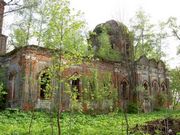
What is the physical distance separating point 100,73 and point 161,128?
11.5m

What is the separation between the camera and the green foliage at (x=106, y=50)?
29123mm

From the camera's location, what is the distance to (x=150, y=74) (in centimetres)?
3031

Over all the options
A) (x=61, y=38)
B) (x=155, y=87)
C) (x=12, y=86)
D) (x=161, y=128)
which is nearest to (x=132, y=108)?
(x=155, y=87)

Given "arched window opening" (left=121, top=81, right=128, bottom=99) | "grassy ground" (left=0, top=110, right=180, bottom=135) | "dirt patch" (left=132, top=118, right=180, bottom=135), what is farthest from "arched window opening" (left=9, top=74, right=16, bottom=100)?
"dirt patch" (left=132, top=118, right=180, bottom=135)

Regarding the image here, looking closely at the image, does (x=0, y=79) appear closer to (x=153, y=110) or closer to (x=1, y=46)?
(x=1, y=46)

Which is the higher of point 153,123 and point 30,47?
point 30,47

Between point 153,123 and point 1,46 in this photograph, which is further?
point 1,46

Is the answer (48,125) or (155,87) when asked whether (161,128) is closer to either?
(48,125)

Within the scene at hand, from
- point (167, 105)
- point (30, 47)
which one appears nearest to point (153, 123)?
point (30, 47)

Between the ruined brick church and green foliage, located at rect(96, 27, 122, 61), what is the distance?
0.58 meters

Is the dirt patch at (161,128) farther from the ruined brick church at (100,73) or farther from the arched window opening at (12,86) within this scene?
the arched window opening at (12,86)

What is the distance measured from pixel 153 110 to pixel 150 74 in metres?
3.64

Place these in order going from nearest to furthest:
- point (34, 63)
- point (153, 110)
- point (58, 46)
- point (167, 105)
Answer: point (58, 46) < point (34, 63) < point (153, 110) < point (167, 105)

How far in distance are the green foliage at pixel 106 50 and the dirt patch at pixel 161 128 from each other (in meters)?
11.6
